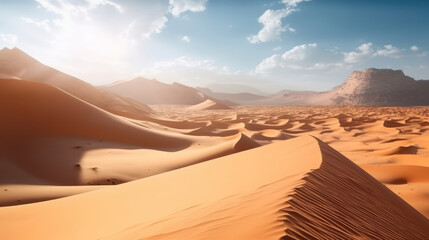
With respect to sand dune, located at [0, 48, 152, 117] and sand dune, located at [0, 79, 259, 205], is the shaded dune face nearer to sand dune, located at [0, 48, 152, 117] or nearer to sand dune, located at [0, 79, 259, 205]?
sand dune, located at [0, 79, 259, 205]

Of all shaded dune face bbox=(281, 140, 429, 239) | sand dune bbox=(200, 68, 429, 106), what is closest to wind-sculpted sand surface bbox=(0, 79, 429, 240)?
shaded dune face bbox=(281, 140, 429, 239)

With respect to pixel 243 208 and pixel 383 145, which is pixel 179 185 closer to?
pixel 243 208

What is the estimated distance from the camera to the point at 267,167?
12.6ft

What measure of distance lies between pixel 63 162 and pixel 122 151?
182 cm

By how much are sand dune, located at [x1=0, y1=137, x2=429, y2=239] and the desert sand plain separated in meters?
0.01

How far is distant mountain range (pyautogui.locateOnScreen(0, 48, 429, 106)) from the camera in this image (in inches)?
806

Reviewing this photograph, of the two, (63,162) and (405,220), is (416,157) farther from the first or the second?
(63,162)

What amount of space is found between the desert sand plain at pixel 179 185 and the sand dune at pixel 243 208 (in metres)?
0.01

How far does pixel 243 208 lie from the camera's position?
7.31ft

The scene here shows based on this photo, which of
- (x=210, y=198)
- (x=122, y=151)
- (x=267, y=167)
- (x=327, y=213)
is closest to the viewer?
(x=327, y=213)

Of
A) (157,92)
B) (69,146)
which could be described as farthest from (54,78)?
(157,92)

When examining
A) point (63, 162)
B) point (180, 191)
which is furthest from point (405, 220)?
point (63, 162)

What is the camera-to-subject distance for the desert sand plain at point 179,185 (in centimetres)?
213

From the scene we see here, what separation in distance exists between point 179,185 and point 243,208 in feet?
5.64
